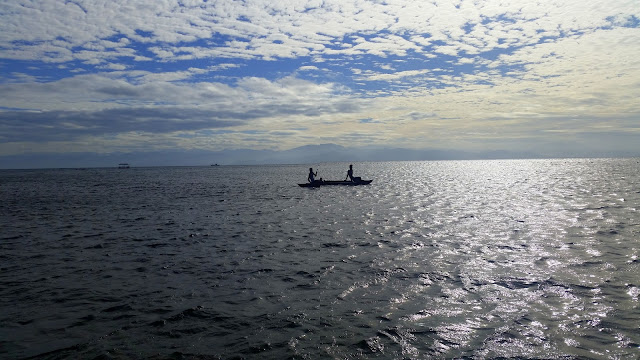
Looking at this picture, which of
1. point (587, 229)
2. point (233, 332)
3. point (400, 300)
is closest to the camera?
point (233, 332)

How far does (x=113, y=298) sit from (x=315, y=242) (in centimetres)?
1129

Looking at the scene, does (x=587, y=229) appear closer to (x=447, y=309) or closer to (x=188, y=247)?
(x=447, y=309)

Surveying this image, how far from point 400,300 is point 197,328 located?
6.43 m

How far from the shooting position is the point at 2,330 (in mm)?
11195

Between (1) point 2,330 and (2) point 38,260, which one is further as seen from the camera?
(2) point 38,260

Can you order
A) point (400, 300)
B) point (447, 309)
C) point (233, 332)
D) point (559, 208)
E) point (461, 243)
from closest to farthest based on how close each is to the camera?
point (233, 332), point (447, 309), point (400, 300), point (461, 243), point (559, 208)

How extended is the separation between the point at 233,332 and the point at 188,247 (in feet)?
40.3

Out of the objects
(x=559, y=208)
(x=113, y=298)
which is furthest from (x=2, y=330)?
(x=559, y=208)

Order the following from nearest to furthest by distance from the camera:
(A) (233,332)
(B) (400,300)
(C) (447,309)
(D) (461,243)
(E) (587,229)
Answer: (A) (233,332) → (C) (447,309) → (B) (400,300) → (D) (461,243) → (E) (587,229)

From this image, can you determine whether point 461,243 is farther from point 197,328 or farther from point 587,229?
point 197,328

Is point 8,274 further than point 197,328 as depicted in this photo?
Yes

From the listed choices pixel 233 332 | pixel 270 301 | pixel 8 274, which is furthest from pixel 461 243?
pixel 8 274

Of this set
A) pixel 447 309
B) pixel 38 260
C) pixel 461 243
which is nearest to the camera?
pixel 447 309

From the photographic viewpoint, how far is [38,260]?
64.0 ft
